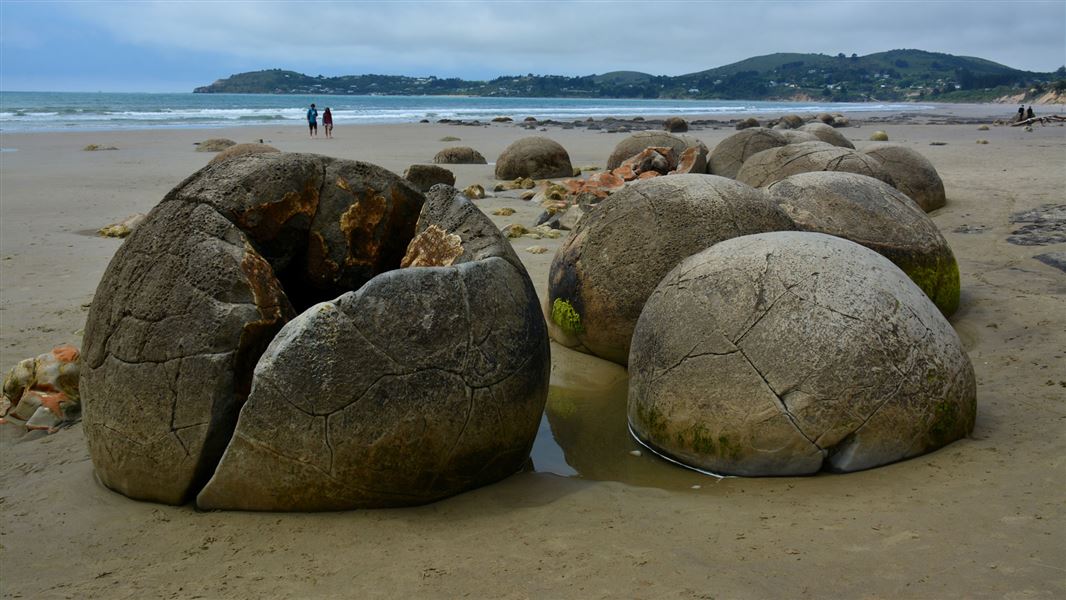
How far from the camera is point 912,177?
12016 millimetres

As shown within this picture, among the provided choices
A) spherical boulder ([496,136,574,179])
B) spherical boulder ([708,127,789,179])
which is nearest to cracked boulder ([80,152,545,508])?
spherical boulder ([708,127,789,179])

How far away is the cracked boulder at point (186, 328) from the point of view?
3891 millimetres

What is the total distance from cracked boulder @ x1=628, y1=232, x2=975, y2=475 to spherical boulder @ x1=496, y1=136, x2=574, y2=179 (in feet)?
45.0

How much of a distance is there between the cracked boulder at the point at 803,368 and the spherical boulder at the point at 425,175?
7.88 feet

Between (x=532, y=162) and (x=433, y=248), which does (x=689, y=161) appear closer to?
(x=532, y=162)

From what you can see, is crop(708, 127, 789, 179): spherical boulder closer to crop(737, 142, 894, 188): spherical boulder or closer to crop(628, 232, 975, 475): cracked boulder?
crop(737, 142, 894, 188): spherical boulder

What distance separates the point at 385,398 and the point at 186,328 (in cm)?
98

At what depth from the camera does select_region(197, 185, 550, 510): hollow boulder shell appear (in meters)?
3.69

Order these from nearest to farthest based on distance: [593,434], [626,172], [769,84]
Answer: [593,434]
[626,172]
[769,84]

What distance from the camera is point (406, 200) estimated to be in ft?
16.7

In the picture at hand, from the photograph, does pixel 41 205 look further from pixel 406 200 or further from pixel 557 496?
pixel 557 496

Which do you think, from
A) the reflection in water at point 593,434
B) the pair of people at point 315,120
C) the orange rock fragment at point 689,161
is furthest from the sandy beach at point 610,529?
the pair of people at point 315,120

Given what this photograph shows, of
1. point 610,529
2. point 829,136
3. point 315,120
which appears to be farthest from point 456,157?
point 610,529

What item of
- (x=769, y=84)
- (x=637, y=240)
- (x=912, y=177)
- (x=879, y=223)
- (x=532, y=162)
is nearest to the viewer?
(x=637, y=240)
